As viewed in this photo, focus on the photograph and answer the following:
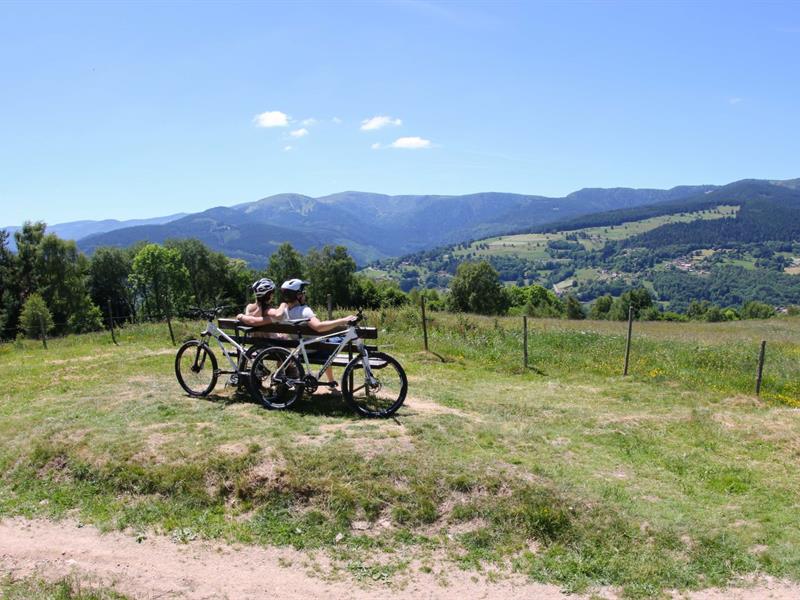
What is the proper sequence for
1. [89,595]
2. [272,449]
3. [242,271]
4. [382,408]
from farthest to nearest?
1. [242,271]
2. [382,408]
3. [272,449]
4. [89,595]

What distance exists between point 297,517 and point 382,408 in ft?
10.4

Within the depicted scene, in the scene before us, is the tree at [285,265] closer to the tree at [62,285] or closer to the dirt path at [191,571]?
the tree at [62,285]

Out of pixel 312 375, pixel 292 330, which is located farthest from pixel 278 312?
pixel 312 375

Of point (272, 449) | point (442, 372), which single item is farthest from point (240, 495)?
point (442, 372)

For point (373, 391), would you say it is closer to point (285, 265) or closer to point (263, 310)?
point (263, 310)

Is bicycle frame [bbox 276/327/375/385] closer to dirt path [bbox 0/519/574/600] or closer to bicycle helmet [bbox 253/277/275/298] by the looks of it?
bicycle helmet [bbox 253/277/275/298]

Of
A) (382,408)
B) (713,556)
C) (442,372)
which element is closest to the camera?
(713,556)

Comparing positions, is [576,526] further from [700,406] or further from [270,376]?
[700,406]

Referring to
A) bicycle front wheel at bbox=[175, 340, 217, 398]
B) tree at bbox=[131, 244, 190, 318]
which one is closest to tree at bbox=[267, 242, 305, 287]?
tree at bbox=[131, 244, 190, 318]

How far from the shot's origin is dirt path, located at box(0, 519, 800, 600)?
18.6ft

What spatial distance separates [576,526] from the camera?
6.69 meters

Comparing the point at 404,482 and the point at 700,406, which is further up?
the point at 404,482

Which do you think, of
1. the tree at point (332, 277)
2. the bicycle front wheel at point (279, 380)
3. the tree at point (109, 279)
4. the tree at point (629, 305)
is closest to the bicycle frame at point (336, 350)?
the bicycle front wheel at point (279, 380)

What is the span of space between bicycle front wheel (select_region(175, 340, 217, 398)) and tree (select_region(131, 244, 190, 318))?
61715mm
